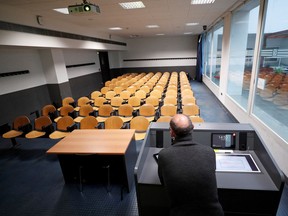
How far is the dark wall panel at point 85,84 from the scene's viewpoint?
784cm

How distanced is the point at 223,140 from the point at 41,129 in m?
3.88

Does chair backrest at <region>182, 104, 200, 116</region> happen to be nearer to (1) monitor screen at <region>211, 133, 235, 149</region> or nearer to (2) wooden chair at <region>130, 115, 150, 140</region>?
(2) wooden chair at <region>130, 115, 150, 140</region>

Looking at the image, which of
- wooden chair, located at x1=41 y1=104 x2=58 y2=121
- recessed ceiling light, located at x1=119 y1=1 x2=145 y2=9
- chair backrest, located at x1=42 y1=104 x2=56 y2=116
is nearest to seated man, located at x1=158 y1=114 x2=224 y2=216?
recessed ceiling light, located at x1=119 y1=1 x2=145 y2=9

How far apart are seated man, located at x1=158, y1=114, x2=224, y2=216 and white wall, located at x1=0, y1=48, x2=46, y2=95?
5.59m

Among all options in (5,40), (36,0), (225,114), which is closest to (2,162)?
(5,40)

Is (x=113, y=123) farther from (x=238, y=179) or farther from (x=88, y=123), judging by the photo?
(x=238, y=179)

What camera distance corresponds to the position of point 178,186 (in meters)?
1.15

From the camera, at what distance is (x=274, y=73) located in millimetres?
3348

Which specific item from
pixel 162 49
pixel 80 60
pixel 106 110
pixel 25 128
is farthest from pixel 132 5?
pixel 162 49

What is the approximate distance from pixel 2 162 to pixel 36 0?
3.45 metres

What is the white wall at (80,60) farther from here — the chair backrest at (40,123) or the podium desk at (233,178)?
the podium desk at (233,178)

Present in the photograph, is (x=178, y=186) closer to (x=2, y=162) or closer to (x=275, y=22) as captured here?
(x=275, y=22)

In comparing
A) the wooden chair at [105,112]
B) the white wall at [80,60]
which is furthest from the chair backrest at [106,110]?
the white wall at [80,60]

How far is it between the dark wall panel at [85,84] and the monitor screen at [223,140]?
7075 millimetres
